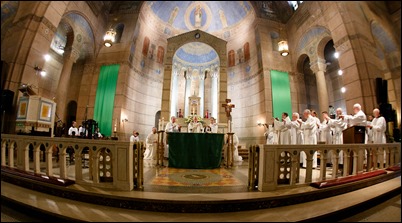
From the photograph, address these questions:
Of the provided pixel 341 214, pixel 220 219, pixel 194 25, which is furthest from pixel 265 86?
pixel 220 219

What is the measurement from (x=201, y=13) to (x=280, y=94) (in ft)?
31.9

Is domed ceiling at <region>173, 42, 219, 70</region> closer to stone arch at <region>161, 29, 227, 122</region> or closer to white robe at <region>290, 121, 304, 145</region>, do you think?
stone arch at <region>161, 29, 227, 122</region>

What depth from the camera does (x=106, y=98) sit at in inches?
382

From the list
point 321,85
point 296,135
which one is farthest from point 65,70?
point 321,85

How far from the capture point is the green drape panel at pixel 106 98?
920 cm

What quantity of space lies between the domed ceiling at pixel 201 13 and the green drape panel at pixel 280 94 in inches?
225

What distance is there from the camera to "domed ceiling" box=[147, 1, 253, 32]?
1282 cm

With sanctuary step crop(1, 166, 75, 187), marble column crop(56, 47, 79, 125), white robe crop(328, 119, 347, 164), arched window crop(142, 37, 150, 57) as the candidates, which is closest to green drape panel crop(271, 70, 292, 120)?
white robe crop(328, 119, 347, 164)

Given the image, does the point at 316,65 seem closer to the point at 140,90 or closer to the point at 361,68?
the point at 361,68

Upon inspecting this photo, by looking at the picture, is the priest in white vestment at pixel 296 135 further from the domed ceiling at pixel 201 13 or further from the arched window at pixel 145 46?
the arched window at pixel 145 46

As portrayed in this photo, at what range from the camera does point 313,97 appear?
11945mm

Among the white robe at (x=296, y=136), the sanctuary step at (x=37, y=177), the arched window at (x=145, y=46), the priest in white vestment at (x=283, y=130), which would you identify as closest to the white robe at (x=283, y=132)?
the priest in white vestment at (x=283, y=130)

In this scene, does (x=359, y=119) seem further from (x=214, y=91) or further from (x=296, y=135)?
(x=214, y=91)

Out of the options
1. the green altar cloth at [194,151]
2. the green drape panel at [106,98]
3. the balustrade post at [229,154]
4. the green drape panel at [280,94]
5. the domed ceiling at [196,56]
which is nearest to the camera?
the green altar cloth at [194,151]
